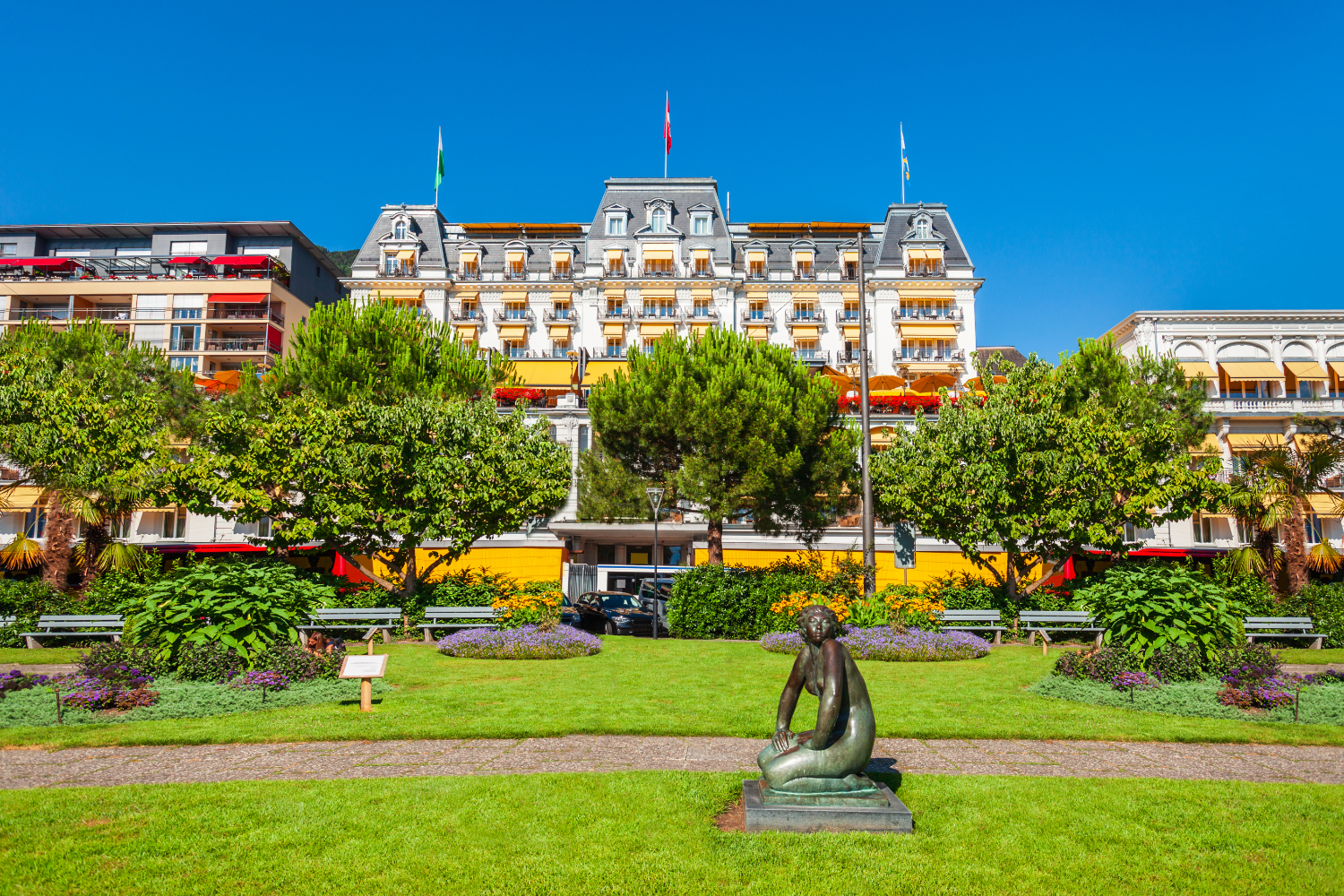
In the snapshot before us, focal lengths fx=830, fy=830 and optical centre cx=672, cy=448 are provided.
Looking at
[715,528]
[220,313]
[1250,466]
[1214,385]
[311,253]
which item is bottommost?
[715,528]

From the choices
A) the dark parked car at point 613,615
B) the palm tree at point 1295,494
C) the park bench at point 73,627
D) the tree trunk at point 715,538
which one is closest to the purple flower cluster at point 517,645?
the dark parked car at point 613,615

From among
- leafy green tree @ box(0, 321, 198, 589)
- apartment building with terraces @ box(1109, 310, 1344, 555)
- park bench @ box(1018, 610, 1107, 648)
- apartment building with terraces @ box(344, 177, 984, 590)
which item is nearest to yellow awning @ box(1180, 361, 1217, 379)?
apartment building with terraces @ box(1109, 310, 1344, 555)

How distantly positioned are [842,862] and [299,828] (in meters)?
3.80

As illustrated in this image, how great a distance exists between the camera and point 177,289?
52875 millimetres

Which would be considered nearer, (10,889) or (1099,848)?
(10,889)

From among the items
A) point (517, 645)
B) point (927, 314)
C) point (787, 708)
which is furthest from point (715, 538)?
point (927, 314)

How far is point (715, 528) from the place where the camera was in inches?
1058

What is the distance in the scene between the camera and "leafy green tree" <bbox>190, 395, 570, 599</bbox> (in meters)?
21.1

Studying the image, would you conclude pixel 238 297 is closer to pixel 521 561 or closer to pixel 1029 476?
pixel 521 561

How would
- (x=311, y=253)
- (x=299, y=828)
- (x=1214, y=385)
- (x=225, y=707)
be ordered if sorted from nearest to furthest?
(x=299, y=828) < (x=225, y=707) < (x=1214, y=385) < (x=311, y=253)

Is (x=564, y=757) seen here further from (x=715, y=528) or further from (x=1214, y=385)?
(x=1214, y=385)

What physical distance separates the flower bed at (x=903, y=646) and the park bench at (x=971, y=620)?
2092mm

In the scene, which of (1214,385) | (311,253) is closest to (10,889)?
(1214,385)

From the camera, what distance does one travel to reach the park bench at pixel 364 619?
1952 centimetres
